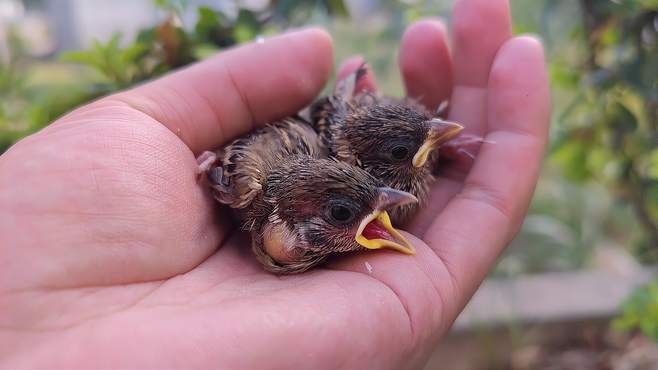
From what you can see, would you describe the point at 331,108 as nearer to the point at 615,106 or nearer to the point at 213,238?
the point at 213,238

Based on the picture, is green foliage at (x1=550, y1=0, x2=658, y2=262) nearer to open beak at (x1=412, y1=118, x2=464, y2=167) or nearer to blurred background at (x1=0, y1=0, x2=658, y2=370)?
blurred background at (x1=0, y1=0, x2=658, y2=370)

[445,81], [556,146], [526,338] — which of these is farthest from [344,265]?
[526,338]

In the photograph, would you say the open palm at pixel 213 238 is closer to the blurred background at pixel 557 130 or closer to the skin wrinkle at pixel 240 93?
the skin wrinkle at pixel 240 93

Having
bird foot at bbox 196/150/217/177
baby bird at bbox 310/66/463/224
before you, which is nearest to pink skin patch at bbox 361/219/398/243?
baby bird at bbox 310/66/463/224

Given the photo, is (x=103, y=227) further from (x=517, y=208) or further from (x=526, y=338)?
(x=526, y=338)

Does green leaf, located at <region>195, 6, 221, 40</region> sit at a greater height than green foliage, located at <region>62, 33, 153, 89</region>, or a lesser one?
greater
